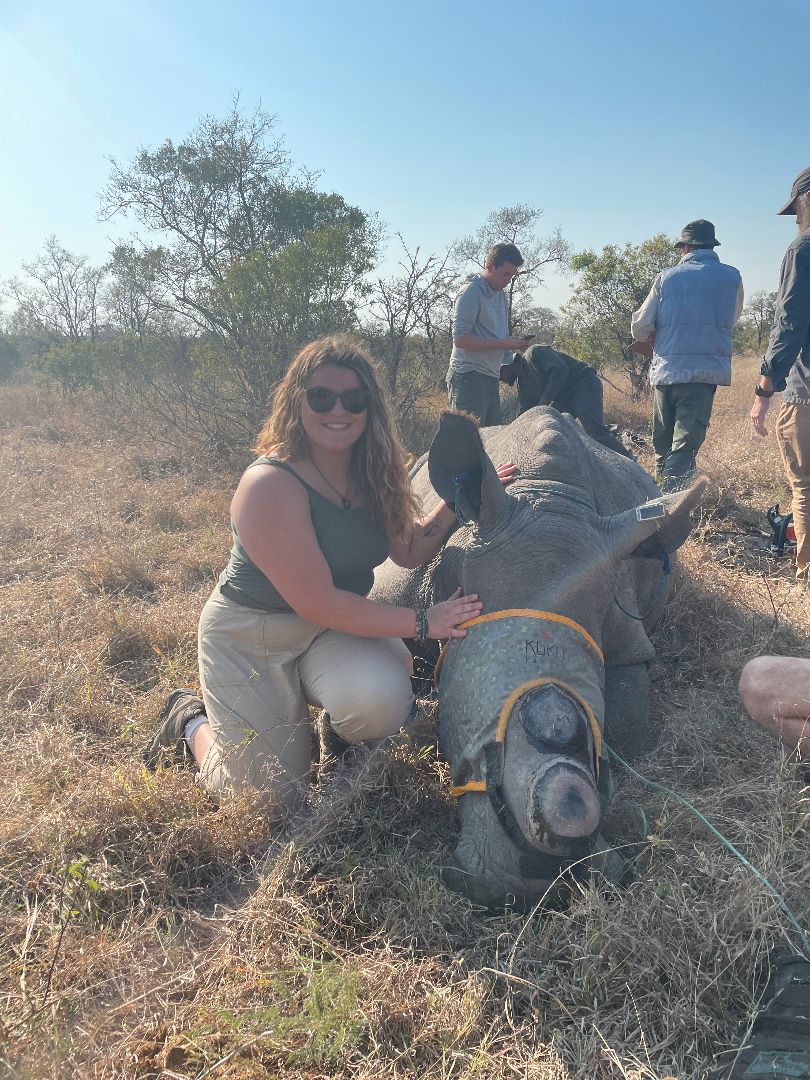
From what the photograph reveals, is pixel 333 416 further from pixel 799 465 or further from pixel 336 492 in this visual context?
pixel 799 465

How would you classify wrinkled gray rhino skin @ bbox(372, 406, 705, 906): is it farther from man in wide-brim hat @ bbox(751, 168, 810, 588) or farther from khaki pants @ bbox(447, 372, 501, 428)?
khaki pants @ bbox(447, 372, 501, 428)

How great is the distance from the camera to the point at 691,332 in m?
6.39

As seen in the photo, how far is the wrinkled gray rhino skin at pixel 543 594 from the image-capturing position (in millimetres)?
2262

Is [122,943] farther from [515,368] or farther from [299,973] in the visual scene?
[515,368]

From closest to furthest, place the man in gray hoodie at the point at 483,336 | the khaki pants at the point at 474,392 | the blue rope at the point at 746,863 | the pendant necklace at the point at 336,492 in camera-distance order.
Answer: the blue rope at the point at 746,863 → the pendant necklace at the point at 336,492 → the man in gray hoodie at the point at 483,336 → the khaki pants at the point at 474,392

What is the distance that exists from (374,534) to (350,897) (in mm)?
1492

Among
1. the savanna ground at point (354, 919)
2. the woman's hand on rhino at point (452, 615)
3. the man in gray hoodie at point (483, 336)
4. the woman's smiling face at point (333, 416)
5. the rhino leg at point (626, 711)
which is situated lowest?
the savanna ground at point (354, 919)

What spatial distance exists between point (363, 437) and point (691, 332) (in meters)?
4.18

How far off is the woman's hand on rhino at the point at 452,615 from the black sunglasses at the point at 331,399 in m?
0.95

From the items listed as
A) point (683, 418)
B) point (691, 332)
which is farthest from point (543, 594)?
point (691, 332)

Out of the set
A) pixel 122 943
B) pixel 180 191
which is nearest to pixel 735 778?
pixel 122 943

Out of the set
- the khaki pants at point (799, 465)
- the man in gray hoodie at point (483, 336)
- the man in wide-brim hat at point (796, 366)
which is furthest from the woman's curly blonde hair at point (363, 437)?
the man in gray hoodie at point (483, 336)

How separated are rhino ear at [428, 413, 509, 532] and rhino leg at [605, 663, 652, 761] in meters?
1.01

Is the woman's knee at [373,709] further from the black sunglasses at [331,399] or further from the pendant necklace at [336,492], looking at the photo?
the black sunglasses at [331,399]
